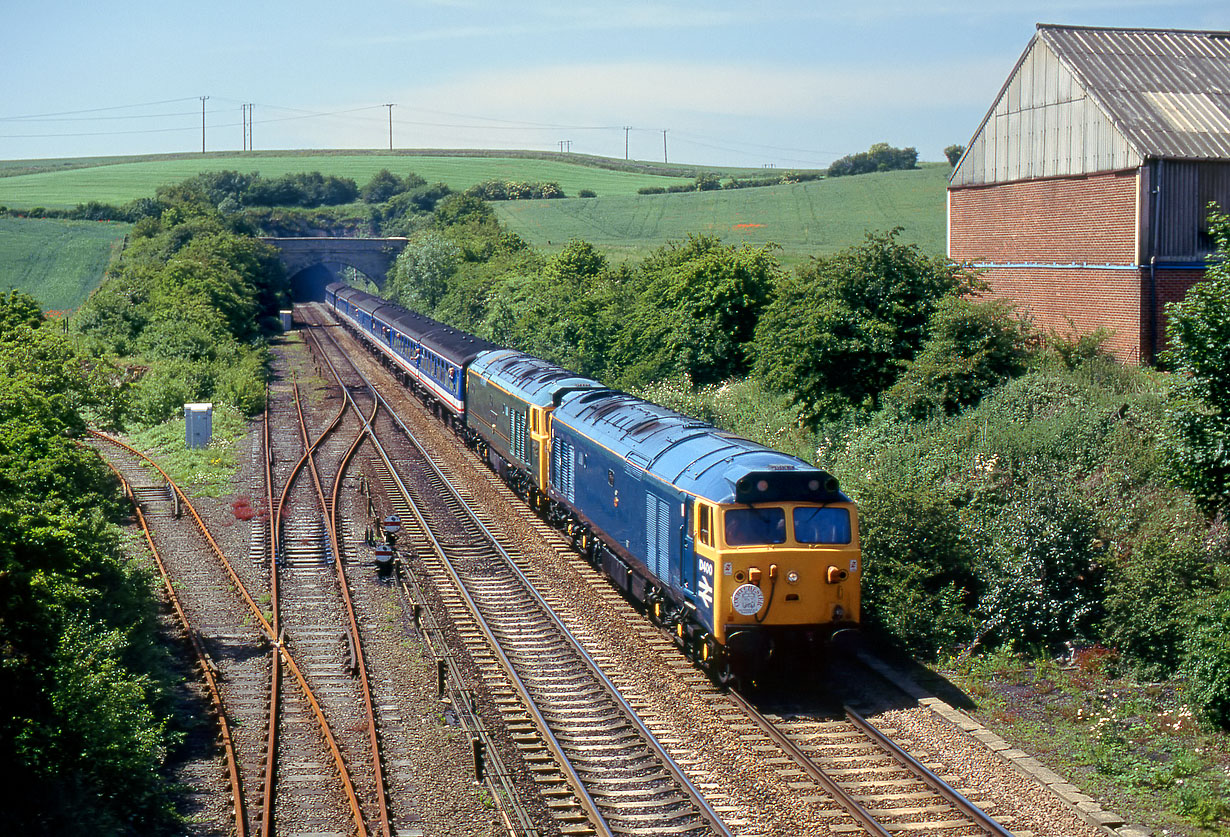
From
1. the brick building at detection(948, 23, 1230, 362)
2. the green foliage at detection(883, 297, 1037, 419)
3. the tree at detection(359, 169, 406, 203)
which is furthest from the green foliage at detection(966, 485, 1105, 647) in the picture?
the tree at detection(359, 169, 406, 203)

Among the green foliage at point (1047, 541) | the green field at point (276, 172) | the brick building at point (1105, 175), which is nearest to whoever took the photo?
the green foliage at point (1047, 541)

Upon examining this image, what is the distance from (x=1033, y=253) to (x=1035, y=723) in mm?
17970

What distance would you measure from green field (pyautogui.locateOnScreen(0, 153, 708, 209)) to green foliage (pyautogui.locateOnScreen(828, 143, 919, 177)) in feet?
84.5

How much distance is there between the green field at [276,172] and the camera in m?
141

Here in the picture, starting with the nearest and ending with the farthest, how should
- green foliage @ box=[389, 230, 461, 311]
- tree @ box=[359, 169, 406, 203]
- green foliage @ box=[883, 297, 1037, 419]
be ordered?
green foliage @ box=[883, 297, 1037, 419], green foliage @ box=[389, 230, 461, 311], tree @ box=[359, 169, 406, 203]

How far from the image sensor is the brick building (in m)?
25.1

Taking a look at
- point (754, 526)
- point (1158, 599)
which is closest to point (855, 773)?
point (754, 526)

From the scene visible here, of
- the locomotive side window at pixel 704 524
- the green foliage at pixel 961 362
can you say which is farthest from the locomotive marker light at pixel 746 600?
the green foliage at pixel 961 362

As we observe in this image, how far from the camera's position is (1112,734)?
44.4ft

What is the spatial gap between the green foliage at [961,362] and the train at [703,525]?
6.73 m

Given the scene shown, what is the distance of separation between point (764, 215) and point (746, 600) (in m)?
83.6

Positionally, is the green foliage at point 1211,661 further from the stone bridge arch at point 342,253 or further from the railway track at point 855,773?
the stone bridge arch at point 342,253

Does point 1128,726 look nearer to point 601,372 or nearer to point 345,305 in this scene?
point 601,372

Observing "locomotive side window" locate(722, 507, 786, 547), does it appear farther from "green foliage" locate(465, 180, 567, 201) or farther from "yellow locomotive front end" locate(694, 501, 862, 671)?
"green foliage" locate(465, 180, 567, 201)
